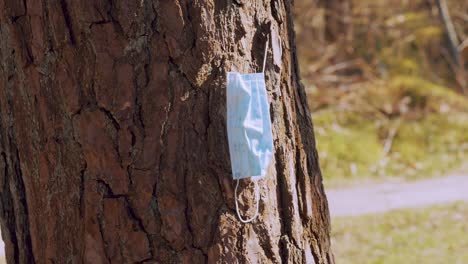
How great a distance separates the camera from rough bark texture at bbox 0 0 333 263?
96.0 inches

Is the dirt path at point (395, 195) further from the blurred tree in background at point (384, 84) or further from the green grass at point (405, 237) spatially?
the blurred tree in background at point (384, 84)

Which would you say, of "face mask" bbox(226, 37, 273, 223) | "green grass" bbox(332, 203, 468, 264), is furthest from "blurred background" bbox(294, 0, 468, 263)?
"face mask" bbox(226, 37, 273, 223)

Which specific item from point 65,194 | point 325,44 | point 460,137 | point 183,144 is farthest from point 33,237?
point 325,44

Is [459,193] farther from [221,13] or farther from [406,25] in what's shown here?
[221,13]

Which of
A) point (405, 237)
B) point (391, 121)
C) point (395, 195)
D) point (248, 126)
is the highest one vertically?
point (391, 121)

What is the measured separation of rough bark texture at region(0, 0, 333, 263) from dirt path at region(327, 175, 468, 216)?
242 inches

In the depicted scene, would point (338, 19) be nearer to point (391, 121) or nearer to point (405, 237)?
point (391, 121)

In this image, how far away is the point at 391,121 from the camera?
12.2 m

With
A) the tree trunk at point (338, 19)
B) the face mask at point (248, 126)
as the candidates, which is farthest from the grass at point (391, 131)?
the face mask at point (248, 126)

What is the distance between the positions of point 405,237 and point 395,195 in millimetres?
1900

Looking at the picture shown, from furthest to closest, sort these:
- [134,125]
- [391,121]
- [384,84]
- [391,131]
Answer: [384,84], [391,121], [391,131], [134,125]

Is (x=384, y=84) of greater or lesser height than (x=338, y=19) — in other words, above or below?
below

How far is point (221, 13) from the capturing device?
249 centimetres

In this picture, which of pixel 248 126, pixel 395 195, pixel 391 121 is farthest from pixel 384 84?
pixel 248 126
